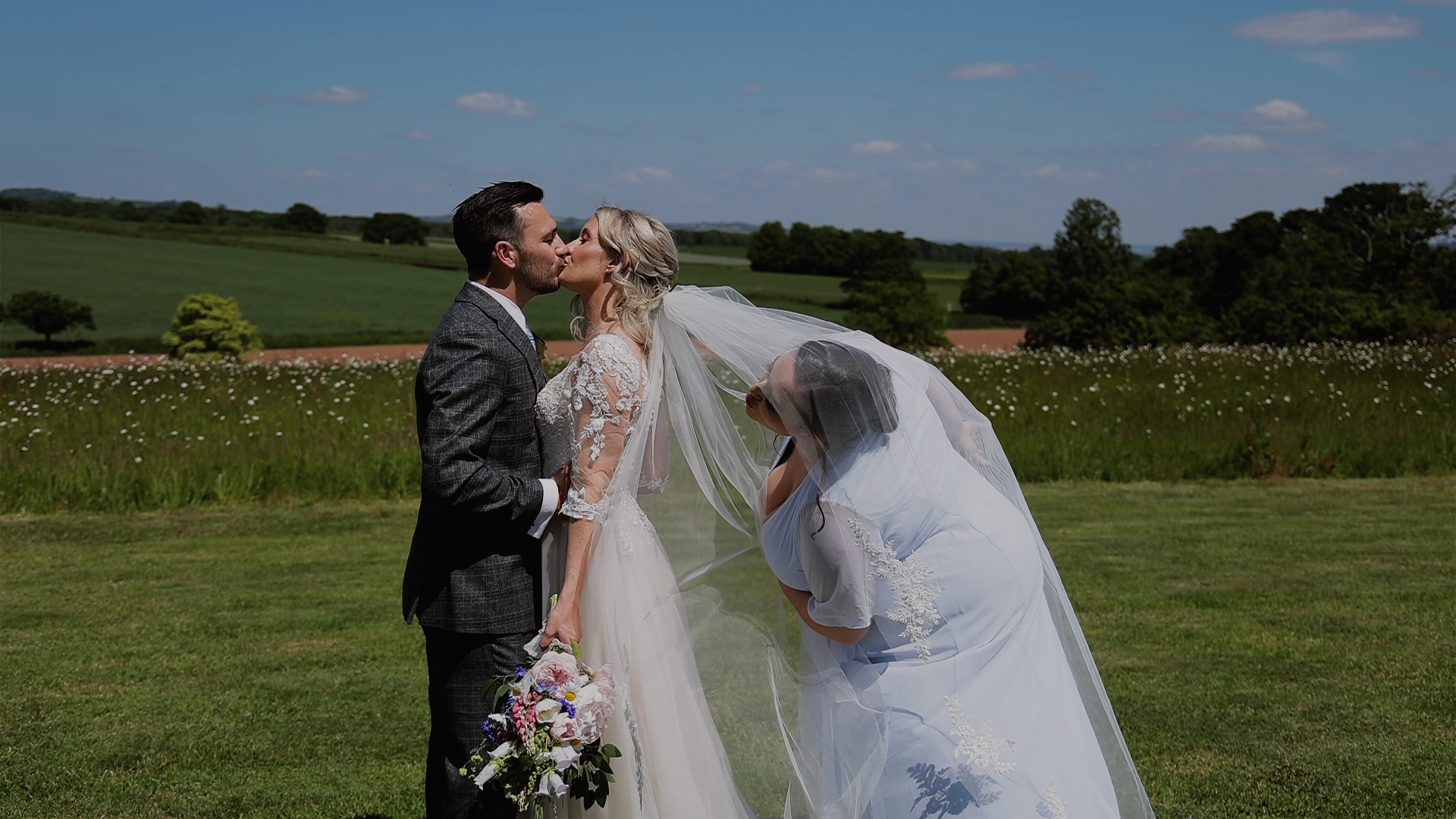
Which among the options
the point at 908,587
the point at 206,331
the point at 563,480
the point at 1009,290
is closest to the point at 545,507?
the point at 563,480

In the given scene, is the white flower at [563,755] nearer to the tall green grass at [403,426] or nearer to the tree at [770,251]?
the tall green grass at [403,426]

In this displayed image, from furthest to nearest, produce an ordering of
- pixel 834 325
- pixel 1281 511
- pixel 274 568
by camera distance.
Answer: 1. pixel 1281 511
2. pixel 274 568
3. pixel 834 325

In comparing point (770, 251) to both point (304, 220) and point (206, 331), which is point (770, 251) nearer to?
point (304, 220)

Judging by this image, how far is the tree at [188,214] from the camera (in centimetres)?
7344

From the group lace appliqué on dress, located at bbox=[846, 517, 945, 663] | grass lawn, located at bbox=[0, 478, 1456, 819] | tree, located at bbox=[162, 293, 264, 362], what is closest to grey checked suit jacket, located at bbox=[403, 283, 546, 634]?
grass lawn, located at bbox=[0, 478, 1456, 819]

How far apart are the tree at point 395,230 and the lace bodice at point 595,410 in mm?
74856

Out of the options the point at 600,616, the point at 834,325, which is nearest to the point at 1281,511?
the point at 834,325

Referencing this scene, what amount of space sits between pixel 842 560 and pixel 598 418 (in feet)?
3.11

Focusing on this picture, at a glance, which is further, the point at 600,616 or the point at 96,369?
the point at 96,369

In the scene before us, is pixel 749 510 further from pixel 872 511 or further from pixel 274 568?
pixel 274 568

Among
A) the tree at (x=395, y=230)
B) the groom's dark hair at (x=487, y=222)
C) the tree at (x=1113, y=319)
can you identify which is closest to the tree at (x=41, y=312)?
the tree at (x=395, y=230)

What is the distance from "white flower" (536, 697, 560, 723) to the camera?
345 centimetres

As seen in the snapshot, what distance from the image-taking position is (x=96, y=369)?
16484mm

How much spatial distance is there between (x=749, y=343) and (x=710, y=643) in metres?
1.05
